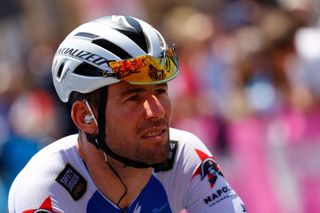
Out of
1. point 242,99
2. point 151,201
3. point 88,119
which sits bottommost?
point 242,99

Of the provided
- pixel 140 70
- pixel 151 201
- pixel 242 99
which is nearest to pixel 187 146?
pixel 151 201

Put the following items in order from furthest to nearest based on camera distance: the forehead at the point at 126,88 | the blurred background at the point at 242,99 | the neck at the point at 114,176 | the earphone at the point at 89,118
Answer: the blurred background at the point at 242,99, the neck at the point at 114,176, the earphone at the point at 89,118, the forehead at the point at 126,88

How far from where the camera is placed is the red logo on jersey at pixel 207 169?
6188 millimetres

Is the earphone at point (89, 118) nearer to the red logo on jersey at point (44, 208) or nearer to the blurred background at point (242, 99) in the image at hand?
the red logo on jersey at point (44, 208)

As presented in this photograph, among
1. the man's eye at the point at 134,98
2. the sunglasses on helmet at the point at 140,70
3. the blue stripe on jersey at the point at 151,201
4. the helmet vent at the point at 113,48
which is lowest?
the blue stripe on jersey at the point at 151,201

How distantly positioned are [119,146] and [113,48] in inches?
22.3

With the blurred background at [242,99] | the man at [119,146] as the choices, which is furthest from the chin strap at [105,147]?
the blurred background at [242,99]

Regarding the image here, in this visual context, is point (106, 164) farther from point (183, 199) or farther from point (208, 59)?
point (208, 59)

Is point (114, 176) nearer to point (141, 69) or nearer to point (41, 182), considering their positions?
point (41, 182)

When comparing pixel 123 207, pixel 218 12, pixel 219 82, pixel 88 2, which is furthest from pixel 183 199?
pixel 88 2

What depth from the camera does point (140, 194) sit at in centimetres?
622

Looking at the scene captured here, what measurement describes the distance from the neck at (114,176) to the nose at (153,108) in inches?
19.0

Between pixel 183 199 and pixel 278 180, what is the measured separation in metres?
4.08

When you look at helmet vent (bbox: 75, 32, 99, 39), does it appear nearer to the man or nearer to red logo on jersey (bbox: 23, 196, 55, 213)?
the man
